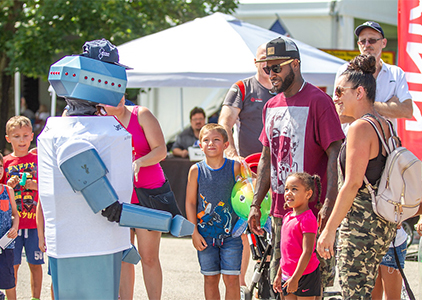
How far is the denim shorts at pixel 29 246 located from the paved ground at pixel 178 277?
0.62m

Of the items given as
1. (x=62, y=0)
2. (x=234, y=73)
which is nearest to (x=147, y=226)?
(x=234, y=73)

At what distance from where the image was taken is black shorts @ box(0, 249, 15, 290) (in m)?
4.22

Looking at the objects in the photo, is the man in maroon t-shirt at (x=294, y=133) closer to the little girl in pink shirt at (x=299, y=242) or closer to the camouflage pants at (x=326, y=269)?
the little girl in pink shirt at (x=299, y=242)

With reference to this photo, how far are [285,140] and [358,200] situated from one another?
64cm

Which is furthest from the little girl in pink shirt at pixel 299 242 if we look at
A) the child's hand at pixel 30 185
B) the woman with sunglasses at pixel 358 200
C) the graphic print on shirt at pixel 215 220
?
the child's hand at pixel 30 185

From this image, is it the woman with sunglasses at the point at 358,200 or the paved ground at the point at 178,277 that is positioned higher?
the woman with sunglasses at the point at 358,200

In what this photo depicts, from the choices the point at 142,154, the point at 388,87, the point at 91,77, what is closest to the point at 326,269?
the point at 142,154

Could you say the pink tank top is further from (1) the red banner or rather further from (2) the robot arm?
(1) the red banner

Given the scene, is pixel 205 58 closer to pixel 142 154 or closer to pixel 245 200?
pixel 142 154

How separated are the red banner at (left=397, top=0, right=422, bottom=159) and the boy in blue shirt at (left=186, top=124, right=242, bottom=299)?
6.33 feet

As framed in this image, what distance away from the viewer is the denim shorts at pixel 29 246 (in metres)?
4.58

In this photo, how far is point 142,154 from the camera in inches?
160

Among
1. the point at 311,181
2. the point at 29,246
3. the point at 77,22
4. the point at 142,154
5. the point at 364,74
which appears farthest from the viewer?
the point at 77,22

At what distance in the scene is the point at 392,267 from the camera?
4121mm
